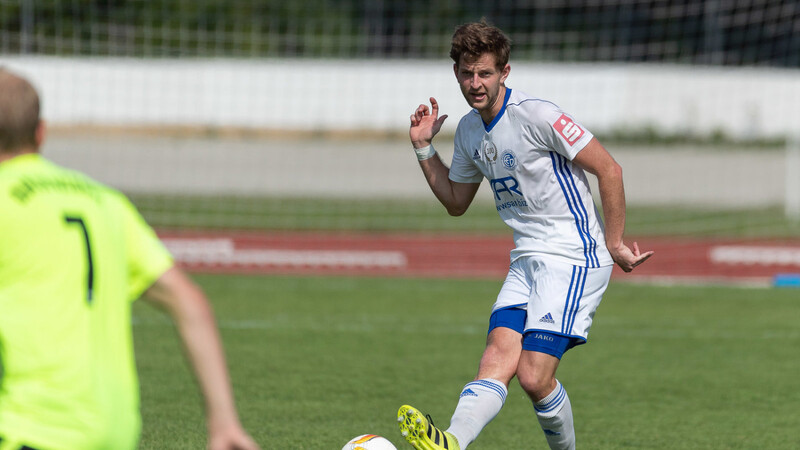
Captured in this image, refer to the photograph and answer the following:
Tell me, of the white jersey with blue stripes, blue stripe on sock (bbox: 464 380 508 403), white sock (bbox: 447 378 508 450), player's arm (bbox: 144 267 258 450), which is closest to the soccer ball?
white sock (bbox: 447 378 508 450)

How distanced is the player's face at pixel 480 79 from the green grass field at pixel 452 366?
A: 1911mm

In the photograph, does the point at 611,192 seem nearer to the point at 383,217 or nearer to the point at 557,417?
the point at 557,417

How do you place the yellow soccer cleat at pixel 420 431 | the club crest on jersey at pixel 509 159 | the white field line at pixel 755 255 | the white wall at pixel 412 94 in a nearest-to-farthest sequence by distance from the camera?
1. the yellow soccer cleat at pixel 420 431
2. the club crest on jersey at pixel 509 159
3. the white field line at pixel 755 255
4. the white wall at pixel 412 94

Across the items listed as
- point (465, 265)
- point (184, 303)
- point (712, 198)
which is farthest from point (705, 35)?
point (184, 303)

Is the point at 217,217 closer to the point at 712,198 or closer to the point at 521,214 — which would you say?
the point at 712,198

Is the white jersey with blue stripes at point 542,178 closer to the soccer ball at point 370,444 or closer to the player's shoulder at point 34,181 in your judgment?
the soccer ball at point 370,444

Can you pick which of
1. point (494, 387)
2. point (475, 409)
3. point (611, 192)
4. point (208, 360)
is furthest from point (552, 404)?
point (208, 360)

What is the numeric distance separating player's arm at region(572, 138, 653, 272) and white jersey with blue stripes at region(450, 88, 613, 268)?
0.05m

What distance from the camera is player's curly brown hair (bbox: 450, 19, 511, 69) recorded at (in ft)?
14.9

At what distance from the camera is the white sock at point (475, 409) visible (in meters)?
4.29

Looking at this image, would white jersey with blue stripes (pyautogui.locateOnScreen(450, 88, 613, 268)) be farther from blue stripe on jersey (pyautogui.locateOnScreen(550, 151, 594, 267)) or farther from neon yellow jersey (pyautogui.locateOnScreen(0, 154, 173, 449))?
neon yellow jersey (pyautogui.locateOnScreen(0, 154, 173, 449))

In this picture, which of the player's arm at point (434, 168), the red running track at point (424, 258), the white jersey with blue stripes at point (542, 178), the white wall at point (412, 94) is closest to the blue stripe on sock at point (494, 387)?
the white jersey with blue stripes at point (542, 178)

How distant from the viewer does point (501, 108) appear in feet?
15.5

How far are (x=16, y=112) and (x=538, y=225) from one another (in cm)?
279
